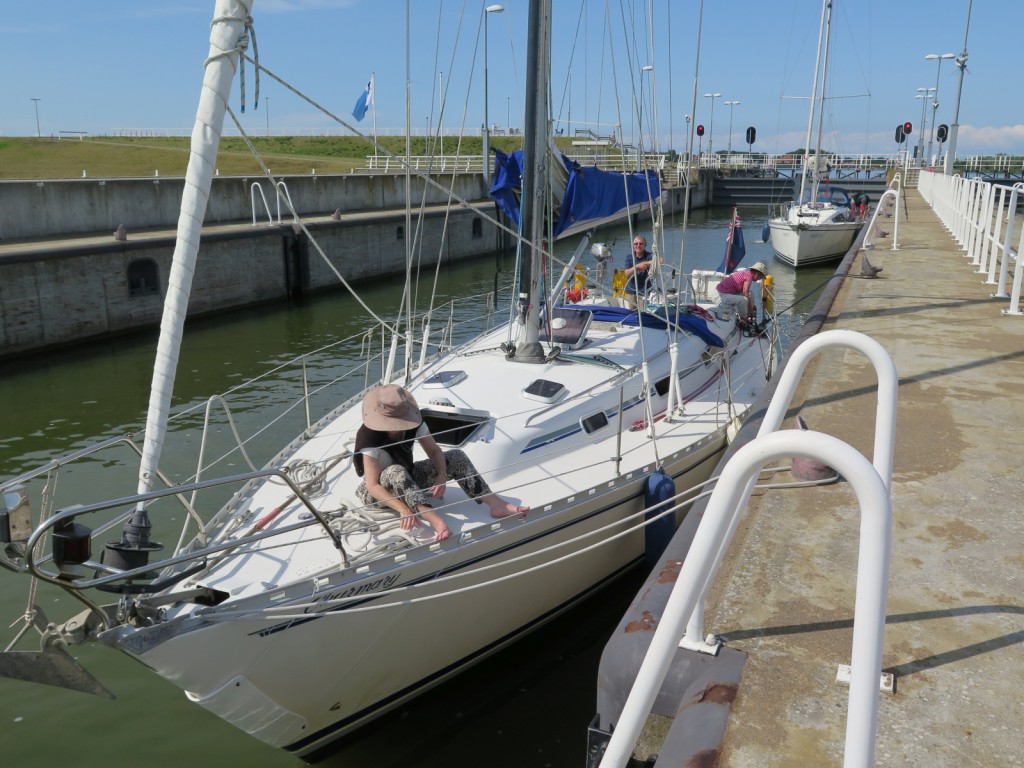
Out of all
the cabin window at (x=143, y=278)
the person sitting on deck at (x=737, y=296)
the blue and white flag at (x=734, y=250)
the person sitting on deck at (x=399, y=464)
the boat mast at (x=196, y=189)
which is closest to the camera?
the boat mast at (x=196, y=189)

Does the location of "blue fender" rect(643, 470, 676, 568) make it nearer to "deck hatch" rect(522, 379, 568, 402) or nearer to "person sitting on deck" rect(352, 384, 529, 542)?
"deck hatch" rect(522, 379, 568, 402)

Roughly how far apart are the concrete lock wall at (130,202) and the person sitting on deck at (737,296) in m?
6.82

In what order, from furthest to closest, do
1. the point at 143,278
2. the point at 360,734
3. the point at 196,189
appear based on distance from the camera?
the point at 143,278 → the point at 360,734 → the point at 196,189

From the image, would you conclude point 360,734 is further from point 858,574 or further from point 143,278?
point 143,278

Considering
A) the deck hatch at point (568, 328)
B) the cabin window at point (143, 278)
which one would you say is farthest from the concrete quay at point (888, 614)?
the cabin window at point (143, 278)

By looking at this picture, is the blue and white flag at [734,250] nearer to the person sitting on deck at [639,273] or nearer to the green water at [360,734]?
the person sitting on deck at [639,273]

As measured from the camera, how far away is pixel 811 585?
13.7 ft

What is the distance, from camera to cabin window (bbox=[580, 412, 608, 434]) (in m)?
7.16

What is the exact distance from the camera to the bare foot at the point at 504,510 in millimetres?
5734

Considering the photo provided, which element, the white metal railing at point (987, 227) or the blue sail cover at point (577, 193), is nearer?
the blue sail cover at point (577, 193)

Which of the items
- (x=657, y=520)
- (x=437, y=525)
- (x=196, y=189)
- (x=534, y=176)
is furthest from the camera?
(x=534, y=176)

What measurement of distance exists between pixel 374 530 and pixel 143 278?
47.8 feet

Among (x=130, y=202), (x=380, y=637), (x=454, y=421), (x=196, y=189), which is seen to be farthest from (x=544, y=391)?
(x=130, y=202)

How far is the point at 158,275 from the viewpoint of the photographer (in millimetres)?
17969
